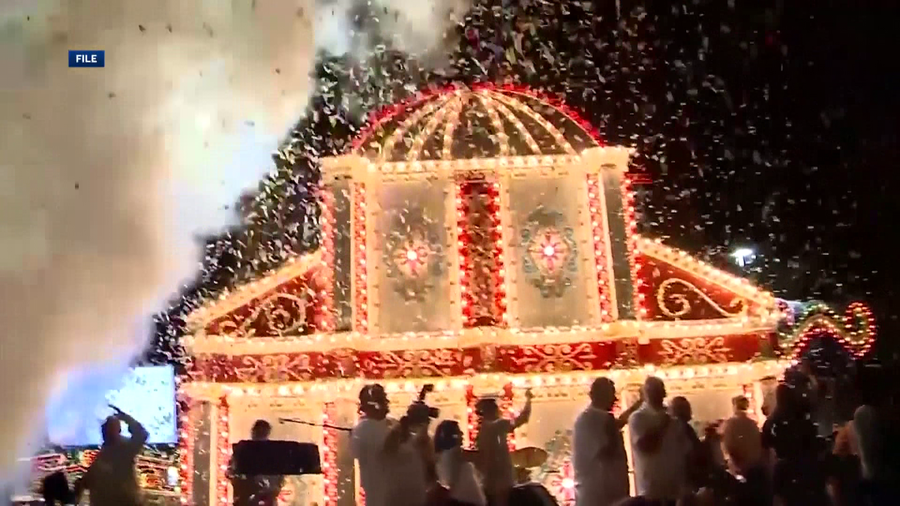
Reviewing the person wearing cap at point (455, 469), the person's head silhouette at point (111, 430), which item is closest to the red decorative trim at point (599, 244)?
the person wearing cap at point (455, 469)

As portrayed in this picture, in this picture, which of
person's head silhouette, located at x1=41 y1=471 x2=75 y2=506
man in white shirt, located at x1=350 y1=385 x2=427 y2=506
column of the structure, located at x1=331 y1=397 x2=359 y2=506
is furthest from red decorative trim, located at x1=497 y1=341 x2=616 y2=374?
person's head silhouette, located at x1=41 y1=471 x2=75 y2=506

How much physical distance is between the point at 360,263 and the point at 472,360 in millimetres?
2110

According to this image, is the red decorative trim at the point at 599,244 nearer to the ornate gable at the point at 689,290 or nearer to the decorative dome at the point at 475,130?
the ornate gable at the point at 689,290

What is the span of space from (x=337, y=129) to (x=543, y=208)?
3.46 meters

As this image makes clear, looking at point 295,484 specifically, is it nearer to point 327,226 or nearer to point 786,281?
point 327,226

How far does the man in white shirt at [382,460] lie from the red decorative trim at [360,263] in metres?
5.20

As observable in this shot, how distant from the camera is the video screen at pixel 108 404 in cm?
990

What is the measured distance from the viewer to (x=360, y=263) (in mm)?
10883

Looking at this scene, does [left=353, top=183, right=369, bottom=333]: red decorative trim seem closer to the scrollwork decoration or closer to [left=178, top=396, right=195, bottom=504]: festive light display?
[left=178, top=396, right=195, bottom=504]: festive light display

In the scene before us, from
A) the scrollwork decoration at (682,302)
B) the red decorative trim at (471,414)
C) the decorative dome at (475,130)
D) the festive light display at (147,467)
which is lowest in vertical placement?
the festive light display at (147,467)

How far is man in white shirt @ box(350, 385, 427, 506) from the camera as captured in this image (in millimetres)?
5359

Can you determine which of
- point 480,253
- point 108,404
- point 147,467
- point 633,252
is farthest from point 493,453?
point 147,467

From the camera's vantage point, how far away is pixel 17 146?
8758 mm

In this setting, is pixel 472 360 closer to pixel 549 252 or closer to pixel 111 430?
pixel 549 252
